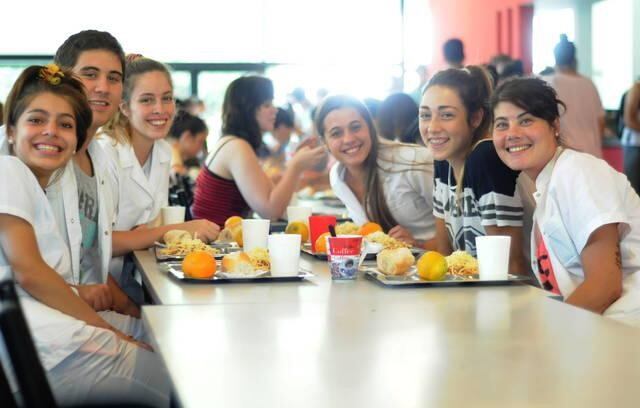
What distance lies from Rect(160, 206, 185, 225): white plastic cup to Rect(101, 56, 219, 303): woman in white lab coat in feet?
0.23

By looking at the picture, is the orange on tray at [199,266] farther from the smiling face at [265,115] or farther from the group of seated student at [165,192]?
the smiling face at [265,115]

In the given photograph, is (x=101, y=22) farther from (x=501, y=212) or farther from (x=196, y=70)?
(x=501, y=212)

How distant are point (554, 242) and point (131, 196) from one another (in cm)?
169

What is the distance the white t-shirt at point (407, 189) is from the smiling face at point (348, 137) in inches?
3.4

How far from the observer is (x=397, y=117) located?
5043mm

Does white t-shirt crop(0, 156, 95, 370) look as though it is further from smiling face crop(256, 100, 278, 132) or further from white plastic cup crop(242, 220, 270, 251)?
smiling face crop(256, 100, 278, 132)

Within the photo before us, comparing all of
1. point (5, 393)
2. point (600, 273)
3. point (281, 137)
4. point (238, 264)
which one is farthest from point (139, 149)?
point (281, 137)

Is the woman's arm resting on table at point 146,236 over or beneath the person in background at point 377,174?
beneath

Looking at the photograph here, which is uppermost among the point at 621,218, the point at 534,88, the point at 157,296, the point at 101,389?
the point at 534,88

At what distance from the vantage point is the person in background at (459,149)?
307 centimetres

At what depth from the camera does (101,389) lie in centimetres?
220

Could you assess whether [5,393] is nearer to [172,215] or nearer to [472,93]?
[172,215]

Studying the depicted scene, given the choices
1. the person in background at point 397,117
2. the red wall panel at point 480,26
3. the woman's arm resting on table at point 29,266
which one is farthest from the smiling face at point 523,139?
the red wall panel at point 480,26

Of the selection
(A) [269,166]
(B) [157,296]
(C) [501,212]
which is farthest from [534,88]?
(A) [269,166]
